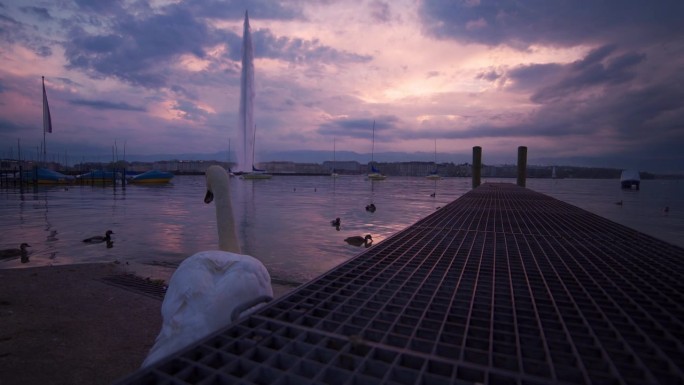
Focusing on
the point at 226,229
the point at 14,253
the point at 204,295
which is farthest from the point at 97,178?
the point at 204,295

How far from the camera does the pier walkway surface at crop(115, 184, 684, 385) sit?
9.70 ft

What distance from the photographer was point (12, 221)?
77.2ft

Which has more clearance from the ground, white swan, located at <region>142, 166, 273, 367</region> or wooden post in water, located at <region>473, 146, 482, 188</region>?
wooden post in water, located at <region>473, 146, 482, 188</region>

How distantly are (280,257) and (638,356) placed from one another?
491 inches

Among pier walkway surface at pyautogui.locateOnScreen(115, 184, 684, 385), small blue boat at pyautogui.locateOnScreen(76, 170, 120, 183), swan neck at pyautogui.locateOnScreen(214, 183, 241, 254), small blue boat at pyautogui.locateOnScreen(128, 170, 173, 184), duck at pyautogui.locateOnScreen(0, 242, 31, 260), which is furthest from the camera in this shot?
small blue boat at pyautogui.locateOnScreen(128, 170, 173, 184)

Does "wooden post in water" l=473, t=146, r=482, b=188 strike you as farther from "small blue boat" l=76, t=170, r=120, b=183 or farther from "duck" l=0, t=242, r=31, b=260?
"small blue boat" l=76, t=170, r=120, b=183

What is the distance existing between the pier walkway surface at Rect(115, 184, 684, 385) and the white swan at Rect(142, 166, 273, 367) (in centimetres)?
40

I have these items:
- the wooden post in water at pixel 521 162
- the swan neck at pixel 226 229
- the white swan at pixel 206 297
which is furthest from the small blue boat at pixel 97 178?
the white swan at pixel 206 297

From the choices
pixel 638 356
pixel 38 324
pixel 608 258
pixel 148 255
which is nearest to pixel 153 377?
pixel 638 356

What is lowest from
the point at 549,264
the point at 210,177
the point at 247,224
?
the point at 247,224

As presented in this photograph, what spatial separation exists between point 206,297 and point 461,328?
286 centimetres

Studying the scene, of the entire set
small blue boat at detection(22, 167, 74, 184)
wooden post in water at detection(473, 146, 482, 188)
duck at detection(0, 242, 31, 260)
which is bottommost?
duck at detection(0, 242, 31, 260)

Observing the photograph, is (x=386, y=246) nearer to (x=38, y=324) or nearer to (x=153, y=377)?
(x=153, y=377)

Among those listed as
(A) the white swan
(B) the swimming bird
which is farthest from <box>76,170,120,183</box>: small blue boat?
(A) the white swan
